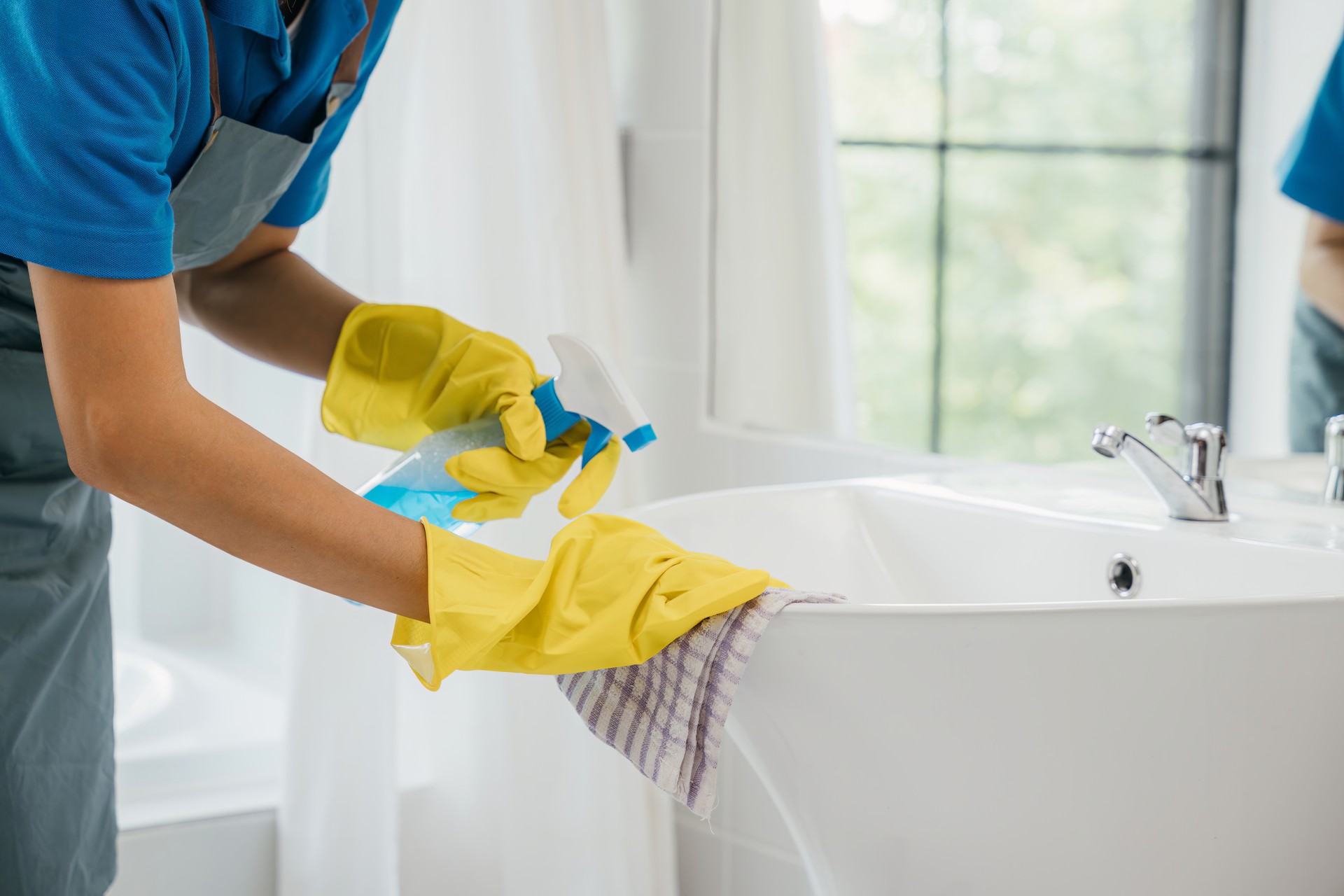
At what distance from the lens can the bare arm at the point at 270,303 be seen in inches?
40.0

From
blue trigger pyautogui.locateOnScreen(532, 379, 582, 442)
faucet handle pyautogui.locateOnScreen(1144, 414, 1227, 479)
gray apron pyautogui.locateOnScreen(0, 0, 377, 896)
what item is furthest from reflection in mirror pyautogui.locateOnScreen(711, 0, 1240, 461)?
gray apron pyautogui.locateOnScreen(0, 0, 377, 896)

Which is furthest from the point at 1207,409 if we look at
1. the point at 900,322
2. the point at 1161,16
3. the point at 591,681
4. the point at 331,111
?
the point at 331,111

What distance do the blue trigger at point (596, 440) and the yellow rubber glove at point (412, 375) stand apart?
0.06m

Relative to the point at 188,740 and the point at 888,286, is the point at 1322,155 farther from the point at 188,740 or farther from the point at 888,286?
the point at 188,740

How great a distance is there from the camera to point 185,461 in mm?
643

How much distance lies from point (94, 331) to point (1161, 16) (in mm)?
1011

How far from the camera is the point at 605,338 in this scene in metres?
1.50

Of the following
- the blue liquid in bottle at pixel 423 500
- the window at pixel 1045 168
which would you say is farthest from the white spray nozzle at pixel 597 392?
the window at pixel 1045 168

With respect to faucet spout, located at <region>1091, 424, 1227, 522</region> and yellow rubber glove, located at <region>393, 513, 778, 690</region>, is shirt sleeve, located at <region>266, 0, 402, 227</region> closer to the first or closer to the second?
yellow rubber glove, located at <region>393, 513, 778, 690</region>

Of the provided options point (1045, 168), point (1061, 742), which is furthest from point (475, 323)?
point (1061, 742)

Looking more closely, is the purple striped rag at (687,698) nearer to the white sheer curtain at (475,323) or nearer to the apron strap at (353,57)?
the apron strap at (353,57)

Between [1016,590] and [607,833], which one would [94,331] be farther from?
[607,833]

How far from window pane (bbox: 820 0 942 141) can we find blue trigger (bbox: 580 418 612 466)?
71cm

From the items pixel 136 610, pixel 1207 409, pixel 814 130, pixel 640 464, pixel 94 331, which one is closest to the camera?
pixel 94 331
